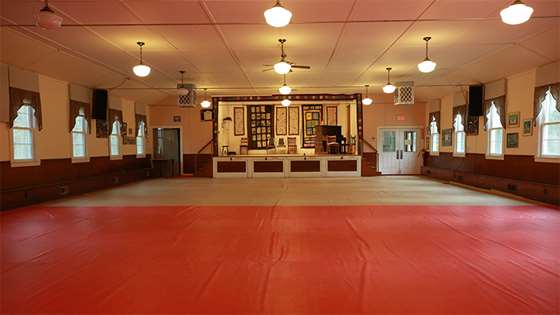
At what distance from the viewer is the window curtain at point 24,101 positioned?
7.11 meters

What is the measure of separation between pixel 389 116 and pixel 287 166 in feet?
15.6

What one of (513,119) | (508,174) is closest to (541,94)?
(513,119)

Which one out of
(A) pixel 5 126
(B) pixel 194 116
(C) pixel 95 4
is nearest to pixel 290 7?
(C) pixel 95 4

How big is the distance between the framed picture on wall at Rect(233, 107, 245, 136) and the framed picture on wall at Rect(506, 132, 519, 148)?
1025 centimetres

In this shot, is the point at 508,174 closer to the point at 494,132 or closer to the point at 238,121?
the point at 494,132

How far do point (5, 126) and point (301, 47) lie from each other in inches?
251

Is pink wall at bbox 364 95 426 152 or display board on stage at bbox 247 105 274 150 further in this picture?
display board on stage at bbox 247 105 274 150

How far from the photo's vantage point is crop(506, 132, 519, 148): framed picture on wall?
28.0ft

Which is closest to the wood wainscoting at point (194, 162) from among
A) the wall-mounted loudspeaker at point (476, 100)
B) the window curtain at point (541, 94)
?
the wall-mounted loudspeaker at point (476, 100)

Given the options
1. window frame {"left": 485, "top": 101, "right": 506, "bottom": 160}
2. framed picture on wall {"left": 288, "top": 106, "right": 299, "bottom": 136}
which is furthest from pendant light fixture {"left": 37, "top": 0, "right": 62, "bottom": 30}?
framed picture on wall {"left": 288, "top": 106, "right": 299, "bottom": 136}

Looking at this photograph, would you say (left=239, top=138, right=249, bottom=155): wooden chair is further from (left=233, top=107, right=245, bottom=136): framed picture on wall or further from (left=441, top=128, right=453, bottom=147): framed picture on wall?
(left=441, top=128, right=453, bottom=147): framed picture on wall

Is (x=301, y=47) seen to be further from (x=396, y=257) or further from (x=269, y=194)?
(x=396, y=257)

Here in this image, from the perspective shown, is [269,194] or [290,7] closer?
[290,7]

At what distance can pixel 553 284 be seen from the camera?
3107mm
